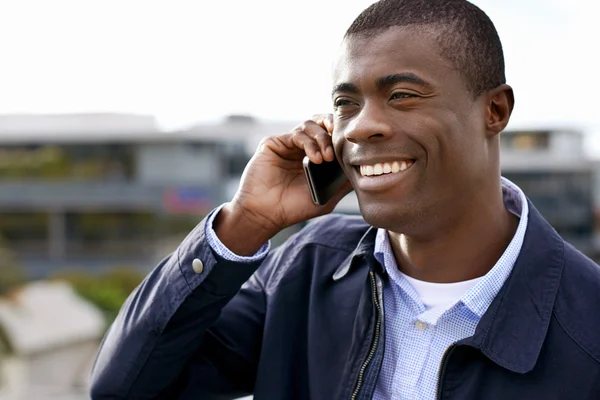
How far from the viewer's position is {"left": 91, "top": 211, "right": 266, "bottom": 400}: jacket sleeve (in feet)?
6.44

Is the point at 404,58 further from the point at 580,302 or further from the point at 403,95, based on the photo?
the point at 580,302

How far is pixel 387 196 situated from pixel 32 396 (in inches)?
452

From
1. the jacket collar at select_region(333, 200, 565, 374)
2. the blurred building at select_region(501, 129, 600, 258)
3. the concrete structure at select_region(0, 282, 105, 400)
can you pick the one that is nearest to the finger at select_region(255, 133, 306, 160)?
the jacket collar at select_region(333, 200, 565, 374)

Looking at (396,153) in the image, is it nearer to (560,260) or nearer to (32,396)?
(560,260)

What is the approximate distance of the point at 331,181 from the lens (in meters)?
2.07

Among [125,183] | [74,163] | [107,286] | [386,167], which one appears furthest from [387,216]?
[74,163]

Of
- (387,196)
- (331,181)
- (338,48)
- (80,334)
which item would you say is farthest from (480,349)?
(80,334)

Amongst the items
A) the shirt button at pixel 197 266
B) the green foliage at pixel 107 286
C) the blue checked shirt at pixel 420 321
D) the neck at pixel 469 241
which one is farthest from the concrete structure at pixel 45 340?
the neck at pixel 469 241

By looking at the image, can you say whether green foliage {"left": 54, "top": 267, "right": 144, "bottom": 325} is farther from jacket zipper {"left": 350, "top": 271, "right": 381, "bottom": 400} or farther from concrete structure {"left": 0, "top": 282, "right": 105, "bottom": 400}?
jacket zipper {"left": 350, "top": 271, "right": 381, "bottom": 400}

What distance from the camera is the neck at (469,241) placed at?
185 centimetres

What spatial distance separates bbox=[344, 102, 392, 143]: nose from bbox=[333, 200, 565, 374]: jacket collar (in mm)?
425

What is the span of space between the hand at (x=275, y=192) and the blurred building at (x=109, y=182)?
3065 centimetres

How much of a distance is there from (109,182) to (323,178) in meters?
32.8

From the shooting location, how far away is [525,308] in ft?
5.62
